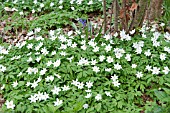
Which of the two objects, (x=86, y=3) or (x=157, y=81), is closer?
(x=157, y=81)

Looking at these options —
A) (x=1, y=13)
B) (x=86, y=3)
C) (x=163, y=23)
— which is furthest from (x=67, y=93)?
(x=1, y=13)

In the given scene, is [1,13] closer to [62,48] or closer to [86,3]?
[86,3]

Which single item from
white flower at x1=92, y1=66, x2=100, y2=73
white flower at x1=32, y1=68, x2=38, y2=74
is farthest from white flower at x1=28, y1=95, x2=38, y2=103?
white flower at x1=92, y1=66, x2=100, y2=73

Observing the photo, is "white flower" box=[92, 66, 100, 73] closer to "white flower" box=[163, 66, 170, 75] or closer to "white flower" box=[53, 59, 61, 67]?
"white flower" box=[53, 59, 61, 67]

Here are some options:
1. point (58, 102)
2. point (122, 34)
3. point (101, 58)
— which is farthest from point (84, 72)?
point (122, 34)

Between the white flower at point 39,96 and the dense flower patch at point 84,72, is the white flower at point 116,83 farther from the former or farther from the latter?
the white flower at point 39,96

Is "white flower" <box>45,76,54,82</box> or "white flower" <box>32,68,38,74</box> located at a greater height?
"white flower" <box>32,68,38,74</box>

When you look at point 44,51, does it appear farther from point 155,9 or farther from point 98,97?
point 155,9
